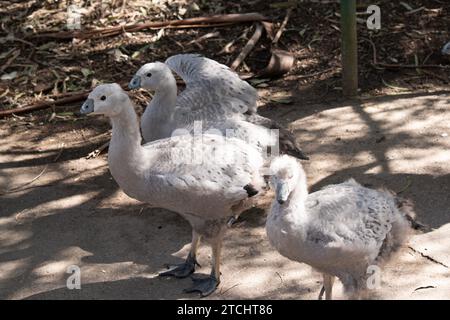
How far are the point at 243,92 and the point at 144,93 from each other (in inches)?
59.9

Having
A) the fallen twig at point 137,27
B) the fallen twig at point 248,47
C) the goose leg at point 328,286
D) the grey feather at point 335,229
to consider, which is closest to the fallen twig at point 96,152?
the fallen twig at point 248,47

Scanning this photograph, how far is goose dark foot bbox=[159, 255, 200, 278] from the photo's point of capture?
5289mm

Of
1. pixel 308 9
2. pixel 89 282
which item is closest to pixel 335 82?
pixel 308 9

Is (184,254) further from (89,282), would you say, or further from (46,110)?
(46,110)

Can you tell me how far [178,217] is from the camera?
596cm

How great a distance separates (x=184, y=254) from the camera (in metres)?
5.56

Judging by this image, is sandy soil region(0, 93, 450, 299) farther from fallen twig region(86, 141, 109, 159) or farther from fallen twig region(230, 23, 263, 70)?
fallen twig region(230, 23, 263, 70)

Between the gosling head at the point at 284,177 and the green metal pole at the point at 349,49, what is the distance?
10.2ft

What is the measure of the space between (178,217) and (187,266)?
27.4 inches

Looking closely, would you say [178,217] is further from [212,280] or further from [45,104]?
[45,104]

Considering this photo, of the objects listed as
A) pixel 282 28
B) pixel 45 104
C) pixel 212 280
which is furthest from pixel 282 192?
pixel 282 28

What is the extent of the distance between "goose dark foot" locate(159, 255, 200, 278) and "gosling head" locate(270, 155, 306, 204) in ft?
3.74

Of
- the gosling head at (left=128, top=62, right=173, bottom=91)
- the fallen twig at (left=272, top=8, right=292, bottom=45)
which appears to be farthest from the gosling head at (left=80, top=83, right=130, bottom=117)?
the fallen twig at (left=272, top=8, right=292, bottom=45)

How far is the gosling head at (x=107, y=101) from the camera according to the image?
503 centimetres
